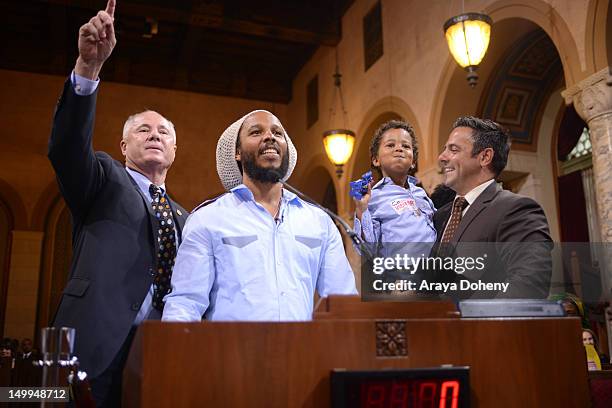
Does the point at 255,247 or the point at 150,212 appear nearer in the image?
the point at 255,247

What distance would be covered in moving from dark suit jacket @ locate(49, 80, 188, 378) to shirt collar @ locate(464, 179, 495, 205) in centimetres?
123

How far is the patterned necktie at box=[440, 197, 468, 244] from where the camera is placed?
2.24 metres

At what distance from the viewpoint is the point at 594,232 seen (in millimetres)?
7637

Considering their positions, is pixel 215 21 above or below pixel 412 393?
above

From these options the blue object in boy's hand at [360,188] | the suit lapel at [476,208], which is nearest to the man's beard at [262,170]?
the blue object in boy's hand at [360,188]

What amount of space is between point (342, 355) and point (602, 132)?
4078mm

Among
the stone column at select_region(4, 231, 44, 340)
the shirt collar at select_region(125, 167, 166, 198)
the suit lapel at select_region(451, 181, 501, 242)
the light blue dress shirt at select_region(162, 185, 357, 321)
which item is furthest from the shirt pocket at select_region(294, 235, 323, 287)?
the stone column at select_region(4, 231, 44, 340)

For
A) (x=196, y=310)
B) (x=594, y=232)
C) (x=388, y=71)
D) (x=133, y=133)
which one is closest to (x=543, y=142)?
(x=594, y=232)

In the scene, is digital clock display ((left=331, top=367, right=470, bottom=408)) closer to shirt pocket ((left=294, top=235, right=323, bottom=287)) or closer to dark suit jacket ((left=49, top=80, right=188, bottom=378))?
shirt pocket ((left=294, top=235, right=323, bottom=287))

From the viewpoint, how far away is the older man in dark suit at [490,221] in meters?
1.63

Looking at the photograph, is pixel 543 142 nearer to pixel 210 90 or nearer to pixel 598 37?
pixel 598 37

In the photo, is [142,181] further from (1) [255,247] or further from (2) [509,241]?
(2) [509,241]

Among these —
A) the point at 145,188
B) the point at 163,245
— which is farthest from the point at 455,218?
the point at 145,188

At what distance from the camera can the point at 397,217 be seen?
251cm
